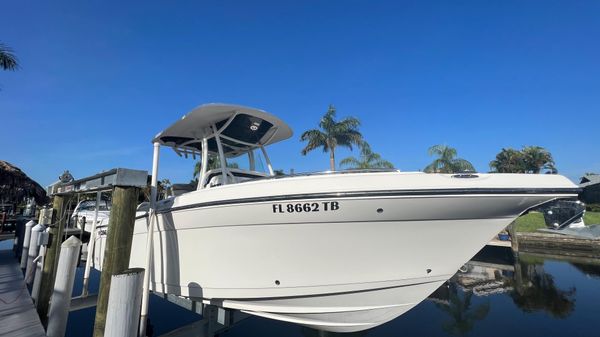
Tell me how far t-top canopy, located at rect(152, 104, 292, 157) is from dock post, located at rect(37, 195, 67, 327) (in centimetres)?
336

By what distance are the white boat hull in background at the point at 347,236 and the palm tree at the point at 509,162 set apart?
152 feet

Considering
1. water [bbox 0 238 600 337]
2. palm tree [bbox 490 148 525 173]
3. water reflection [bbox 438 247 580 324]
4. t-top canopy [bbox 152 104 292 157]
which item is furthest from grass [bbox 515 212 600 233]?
t-top canopy [bbox 152 104 292 157]

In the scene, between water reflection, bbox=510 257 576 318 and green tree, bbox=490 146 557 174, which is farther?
green tree, bbox=490 146 557 174

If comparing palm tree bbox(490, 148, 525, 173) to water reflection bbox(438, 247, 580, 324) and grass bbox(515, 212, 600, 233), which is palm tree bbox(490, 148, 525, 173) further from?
water reflection bbox(438, 247, 580, 324)

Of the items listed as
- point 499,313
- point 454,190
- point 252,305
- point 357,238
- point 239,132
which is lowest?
point 499,313

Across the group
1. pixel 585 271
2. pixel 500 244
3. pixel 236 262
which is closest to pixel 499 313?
pixel 585 271

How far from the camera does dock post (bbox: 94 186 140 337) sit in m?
3.72

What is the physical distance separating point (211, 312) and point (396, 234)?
4.12 meters

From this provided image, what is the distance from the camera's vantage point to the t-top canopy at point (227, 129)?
5164 mm

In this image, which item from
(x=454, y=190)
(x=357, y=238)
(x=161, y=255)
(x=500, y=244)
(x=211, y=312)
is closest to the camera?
(x=454, y=190)

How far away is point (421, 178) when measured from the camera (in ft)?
10.6

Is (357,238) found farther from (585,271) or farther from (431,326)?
(585,271)

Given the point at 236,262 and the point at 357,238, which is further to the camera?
the point at 236,262

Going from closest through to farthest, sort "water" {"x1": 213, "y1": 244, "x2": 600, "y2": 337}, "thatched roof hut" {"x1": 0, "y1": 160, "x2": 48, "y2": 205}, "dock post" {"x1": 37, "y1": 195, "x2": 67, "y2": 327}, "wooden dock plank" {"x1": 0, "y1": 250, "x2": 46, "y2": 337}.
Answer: "wooden dock plank" {"x1": 0, "y1": 250, "x2": 46, "y2": 337}
"dock post" {"x1": 37, "y1": 195, "x2": 67, "y2": 327}
"water" {"x1": 213, "y1": 244, "x2": 600, "y2": 337}
"thatched roof hut" {"x1": 0, "y1": 160, "x2": 48, "y2": 205}
